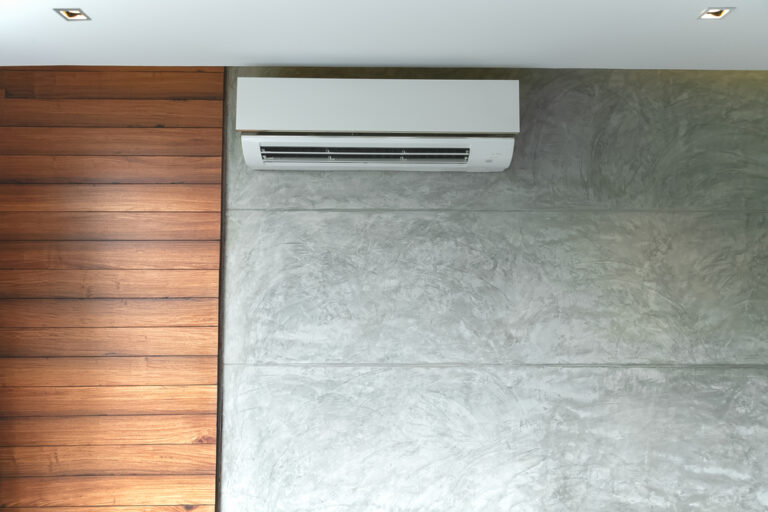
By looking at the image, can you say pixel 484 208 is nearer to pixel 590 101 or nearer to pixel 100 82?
pixel 590 101

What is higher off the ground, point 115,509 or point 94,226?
point 94,226

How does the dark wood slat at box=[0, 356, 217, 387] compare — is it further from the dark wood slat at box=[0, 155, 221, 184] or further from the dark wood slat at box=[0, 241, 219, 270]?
the dark wood slat at box=[0, 155, 221, 184]

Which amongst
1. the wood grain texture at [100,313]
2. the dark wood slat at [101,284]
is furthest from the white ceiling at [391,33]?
the wood grain texture at [100,313]

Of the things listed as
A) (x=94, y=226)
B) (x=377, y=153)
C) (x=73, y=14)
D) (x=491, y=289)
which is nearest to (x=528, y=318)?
(x=491, y=289)

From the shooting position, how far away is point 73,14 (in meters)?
2.62

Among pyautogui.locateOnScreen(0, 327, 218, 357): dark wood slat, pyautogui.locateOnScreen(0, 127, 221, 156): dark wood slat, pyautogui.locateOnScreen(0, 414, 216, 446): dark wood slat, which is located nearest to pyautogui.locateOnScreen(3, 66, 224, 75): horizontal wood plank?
pyautogui.locateOnScreen(0, 127, 221, 156): dark wood slat

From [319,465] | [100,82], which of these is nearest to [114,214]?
[100,82]

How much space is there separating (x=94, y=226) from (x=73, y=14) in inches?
36.1

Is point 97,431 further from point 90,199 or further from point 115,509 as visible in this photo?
point 90,199

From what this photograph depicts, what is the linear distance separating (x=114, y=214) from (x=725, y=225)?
270 centimetres

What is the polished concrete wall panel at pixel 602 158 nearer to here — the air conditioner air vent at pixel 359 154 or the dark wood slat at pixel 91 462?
the air conditioner air vent at pixel 359 154

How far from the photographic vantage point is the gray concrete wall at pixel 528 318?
122 inches

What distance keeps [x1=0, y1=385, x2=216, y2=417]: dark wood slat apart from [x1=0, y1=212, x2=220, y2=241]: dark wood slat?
0.65 m

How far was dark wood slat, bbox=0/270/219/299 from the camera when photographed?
3109 mm
